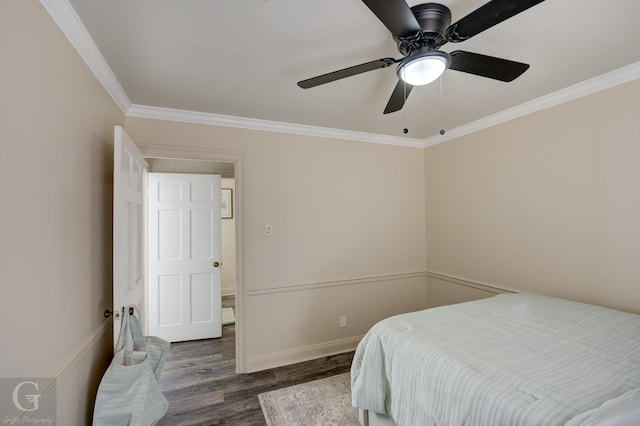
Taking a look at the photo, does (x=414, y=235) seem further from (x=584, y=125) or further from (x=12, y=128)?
(x=12, y=128)

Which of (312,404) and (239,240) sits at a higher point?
(239,240)

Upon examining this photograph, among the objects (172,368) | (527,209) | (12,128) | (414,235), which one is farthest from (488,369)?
(172,368)

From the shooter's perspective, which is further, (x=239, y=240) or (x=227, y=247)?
(x=227, y=247)

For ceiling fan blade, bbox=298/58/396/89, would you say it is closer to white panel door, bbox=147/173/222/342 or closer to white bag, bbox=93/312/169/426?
white bag, bbox=93/312/169/426

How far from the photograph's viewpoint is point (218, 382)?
250 cm

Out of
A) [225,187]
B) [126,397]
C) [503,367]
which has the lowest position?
[126,397]

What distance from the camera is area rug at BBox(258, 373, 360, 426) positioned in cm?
199

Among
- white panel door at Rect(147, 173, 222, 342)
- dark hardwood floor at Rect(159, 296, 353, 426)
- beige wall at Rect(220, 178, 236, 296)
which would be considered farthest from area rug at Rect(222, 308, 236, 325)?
beige wall at Rect(220, 178, 236, 296)

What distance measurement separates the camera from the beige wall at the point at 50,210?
3.19ft

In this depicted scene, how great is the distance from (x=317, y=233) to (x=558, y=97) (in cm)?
230

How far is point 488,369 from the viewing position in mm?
1205

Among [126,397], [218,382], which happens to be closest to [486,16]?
[126,397]

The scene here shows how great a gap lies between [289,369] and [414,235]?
2016 millimetres

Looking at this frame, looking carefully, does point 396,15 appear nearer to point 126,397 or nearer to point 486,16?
point 486,16
